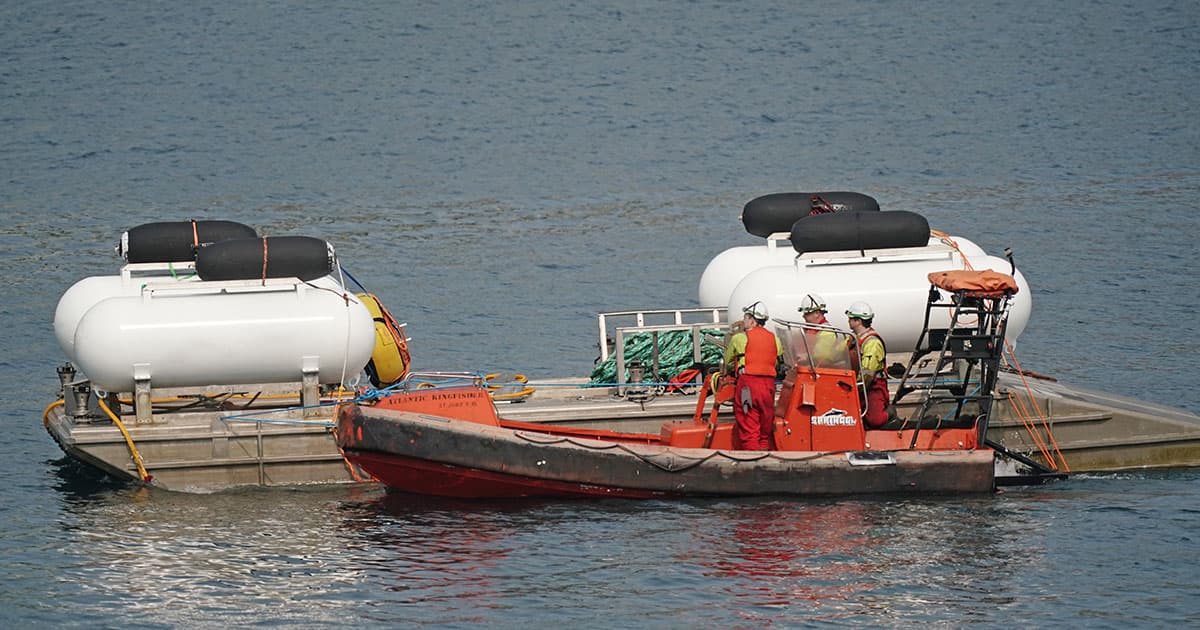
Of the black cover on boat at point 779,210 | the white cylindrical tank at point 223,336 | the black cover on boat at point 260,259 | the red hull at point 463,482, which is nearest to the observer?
the red hull at point 463,482

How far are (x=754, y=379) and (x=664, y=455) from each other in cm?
112

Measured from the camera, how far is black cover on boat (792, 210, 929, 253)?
55.3ft

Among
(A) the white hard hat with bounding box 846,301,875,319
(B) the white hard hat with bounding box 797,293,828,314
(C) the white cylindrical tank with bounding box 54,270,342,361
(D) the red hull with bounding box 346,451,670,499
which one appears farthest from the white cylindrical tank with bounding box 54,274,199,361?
(A) the white hard hat with bounding box 846,301,875,319

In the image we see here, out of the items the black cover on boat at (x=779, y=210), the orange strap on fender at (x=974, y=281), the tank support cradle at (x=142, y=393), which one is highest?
the black cover on boat at (x=779, y=210)

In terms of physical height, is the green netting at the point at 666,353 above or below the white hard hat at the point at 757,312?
below

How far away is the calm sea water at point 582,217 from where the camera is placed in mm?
13281

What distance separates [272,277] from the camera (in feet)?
53.8

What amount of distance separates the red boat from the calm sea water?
0.82 feet

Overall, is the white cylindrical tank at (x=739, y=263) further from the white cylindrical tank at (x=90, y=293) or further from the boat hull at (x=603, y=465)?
the white cylindrical tank at (x=90, y=293)

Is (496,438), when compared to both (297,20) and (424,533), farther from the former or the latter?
(297,20)

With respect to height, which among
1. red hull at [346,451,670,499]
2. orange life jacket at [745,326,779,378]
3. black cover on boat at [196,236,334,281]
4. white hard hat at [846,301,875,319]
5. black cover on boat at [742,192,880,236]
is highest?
black cover on boat at [742,192,880,236]

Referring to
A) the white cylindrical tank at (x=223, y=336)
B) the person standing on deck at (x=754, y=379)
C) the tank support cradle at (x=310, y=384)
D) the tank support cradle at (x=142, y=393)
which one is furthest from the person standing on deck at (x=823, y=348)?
the tank support cradle at (x=142, y=393)

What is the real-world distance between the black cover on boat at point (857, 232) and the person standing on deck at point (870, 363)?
3.77 ft

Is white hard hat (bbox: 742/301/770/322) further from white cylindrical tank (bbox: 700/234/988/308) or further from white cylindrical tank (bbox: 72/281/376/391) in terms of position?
white cylindrical tank (bbox: 72/281/376/391)
